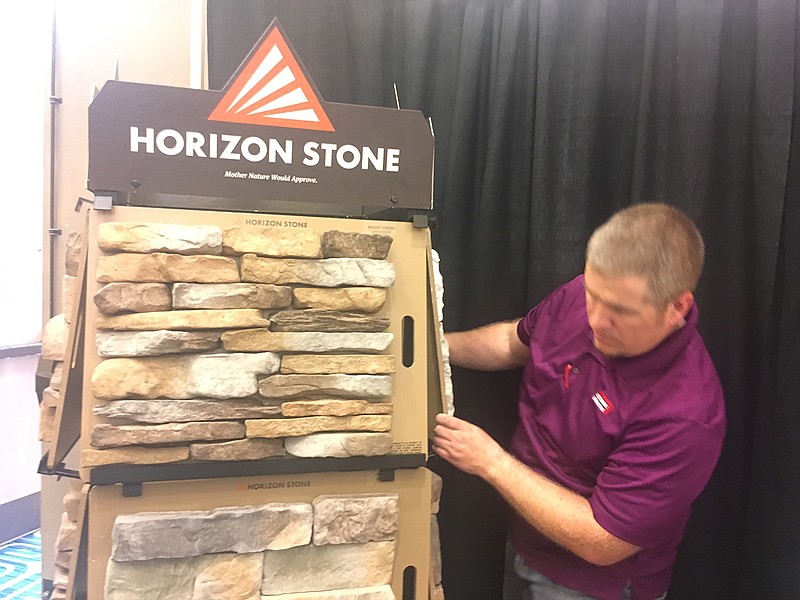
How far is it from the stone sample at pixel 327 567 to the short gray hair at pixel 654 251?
58cm

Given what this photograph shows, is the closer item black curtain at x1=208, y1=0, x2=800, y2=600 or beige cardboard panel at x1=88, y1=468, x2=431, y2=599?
beige cardboard panel at x1=88, y1=468, x2=431, y2=599

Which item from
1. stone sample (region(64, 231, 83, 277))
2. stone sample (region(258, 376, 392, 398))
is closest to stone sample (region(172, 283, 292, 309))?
stone sample (region(258, 376, 392, 398))

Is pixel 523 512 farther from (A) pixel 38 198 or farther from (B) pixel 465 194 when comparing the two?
(A) pixel 38 198

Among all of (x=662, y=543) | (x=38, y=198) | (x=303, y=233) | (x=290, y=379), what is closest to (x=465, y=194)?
(x=303, y=233)

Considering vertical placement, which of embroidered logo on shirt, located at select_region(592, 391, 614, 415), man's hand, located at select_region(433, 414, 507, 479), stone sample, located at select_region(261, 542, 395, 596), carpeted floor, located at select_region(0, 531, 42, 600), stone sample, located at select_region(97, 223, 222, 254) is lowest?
carpeted floor, located at select_region(0, 531, 42, 600)

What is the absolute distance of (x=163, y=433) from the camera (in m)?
0.85

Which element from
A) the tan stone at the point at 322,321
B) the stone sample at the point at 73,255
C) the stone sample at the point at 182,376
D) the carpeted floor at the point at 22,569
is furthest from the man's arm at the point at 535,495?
the carpeted floor at the point at 22,569

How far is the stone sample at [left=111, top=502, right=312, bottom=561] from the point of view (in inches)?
32.9

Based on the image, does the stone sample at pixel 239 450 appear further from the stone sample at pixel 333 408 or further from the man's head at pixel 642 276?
the man's head at pixel 642 276

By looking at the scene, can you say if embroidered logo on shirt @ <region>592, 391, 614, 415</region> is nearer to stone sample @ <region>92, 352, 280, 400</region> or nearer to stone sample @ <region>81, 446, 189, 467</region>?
stone sample @ <region>92, 352, 280, 400</region>

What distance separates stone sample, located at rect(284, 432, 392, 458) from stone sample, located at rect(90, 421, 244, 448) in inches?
3.5

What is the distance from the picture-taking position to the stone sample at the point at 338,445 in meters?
0.91

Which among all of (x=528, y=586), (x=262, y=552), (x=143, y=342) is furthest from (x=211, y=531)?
(x=528, y=586)

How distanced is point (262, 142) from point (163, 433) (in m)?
0.45
